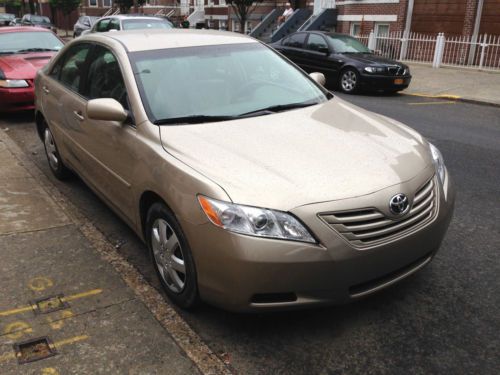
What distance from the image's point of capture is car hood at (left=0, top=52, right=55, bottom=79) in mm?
8414

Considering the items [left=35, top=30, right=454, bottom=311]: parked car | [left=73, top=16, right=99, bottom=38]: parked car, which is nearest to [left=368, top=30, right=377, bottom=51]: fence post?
[left=73, top=16, right=99, bottom=38]: parked car

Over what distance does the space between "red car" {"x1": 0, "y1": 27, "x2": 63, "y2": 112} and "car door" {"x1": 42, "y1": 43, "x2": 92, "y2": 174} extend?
3.28 meters

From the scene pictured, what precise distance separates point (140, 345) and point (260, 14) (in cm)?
2957

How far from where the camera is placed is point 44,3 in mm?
57156

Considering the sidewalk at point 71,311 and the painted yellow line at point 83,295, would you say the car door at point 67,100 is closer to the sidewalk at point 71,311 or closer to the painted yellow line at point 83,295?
the sidewalk at point 71,311

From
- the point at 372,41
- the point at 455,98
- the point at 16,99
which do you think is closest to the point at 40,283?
the point at 16,99

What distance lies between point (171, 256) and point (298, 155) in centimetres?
97

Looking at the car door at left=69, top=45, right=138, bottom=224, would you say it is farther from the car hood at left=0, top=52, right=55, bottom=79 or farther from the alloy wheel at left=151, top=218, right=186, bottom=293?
the car hood at left=0, top=52, right=55, bottom=79

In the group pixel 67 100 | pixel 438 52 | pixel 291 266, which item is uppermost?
pixel 67 100

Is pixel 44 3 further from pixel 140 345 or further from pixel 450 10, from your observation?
pixel 140 345

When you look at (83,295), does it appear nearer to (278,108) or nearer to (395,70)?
(278,108)

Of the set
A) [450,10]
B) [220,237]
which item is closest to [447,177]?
[220,237]

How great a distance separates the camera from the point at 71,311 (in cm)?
311

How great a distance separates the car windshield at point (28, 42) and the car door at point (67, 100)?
4.73m
